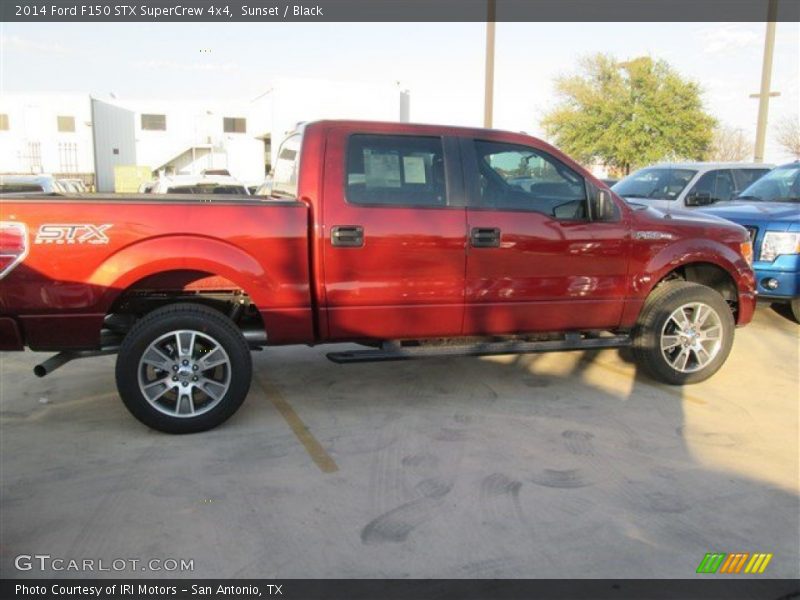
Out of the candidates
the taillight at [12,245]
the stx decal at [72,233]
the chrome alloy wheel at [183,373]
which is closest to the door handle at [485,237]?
the chrome alloy wheel at [183,373]

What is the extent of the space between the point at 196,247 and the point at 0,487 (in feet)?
5.90

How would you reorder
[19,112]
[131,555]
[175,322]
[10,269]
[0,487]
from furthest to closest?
[19,112], [175,322], [10,269], [0,487], [131,555]

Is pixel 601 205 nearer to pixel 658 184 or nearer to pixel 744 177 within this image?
pixel 658 184

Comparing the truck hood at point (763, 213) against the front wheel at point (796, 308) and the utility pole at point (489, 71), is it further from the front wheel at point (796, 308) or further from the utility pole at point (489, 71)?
the utility pole at point (489, 71)

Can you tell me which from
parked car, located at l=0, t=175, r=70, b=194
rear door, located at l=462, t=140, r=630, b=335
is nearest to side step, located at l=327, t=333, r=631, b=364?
rear door, located at l=462, t=140, r=630, b=335

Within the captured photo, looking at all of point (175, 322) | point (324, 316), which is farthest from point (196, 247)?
point (324, 316)

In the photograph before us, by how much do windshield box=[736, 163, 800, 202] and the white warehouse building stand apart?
24.6 m

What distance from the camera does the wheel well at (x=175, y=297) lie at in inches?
179

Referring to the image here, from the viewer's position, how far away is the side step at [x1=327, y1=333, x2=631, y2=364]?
4805mm

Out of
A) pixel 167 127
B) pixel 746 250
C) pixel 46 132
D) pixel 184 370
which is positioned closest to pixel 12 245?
pixel 184 370

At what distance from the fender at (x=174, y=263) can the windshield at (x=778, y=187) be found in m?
7.11

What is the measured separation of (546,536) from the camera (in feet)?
10.8

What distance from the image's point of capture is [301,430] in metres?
4.61

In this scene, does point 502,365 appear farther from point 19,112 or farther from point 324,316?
point 19,112
